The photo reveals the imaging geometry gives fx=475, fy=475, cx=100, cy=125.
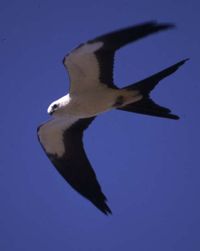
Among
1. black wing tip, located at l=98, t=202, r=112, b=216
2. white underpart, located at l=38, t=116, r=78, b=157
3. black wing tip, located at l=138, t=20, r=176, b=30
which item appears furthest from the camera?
white underpart, located at l=38, t=116, r=78, b=157

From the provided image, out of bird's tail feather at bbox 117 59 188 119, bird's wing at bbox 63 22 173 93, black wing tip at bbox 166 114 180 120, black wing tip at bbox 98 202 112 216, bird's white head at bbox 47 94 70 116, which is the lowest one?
black wing tip at bbox 98 202 112 216

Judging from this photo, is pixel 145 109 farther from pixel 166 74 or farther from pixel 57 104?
pixel 57 104

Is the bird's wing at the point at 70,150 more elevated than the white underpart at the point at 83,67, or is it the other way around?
the white underpart at the point at 83,67

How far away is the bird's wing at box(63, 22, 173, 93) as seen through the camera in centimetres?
550

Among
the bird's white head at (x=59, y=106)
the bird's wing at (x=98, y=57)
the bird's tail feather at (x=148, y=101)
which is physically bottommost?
the bird's tail feather at (x=148, y=101)

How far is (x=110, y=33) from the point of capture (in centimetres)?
580

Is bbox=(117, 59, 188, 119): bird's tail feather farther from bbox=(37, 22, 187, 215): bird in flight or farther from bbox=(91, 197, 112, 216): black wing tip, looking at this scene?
bbox=(91, 197, 112, 216): black wing tip

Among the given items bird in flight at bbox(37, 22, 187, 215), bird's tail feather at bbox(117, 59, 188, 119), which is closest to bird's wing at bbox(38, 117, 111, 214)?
bird in flight at bbox(37, 22, 187, 215)

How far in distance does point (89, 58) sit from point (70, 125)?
1940 mm

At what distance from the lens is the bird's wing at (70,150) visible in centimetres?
758

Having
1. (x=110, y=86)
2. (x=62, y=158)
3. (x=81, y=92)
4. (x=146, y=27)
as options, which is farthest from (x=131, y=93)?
(x=62, y=158)

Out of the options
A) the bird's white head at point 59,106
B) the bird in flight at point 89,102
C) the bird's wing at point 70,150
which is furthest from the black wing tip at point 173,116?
the bird's wing at point 70,150

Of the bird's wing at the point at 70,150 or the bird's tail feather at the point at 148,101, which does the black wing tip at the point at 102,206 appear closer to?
the bird's wing at the point at 70,150

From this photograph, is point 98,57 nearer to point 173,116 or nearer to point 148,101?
point 148,101
